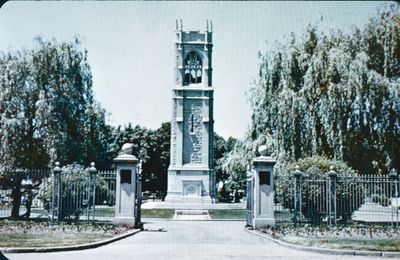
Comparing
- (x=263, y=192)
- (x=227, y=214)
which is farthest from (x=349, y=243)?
(x=227, y=214)

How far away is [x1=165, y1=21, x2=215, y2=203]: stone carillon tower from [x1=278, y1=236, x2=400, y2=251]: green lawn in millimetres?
25767

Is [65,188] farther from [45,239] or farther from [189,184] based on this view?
[189,184]

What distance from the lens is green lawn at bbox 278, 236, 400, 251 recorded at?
1060cm

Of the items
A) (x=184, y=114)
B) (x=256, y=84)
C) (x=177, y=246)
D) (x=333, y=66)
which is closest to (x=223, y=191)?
(x=184, y=114)

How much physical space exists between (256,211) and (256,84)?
13.4 metres

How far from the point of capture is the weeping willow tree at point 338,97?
70.5 feet

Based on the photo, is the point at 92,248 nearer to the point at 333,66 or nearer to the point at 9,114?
the point at 9,114

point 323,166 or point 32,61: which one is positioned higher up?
point 32,61

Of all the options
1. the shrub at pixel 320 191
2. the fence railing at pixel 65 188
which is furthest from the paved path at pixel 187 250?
the shrub at pixel 320 191

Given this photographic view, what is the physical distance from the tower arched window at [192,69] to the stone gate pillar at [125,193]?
2554 cm

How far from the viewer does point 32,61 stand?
24484 mm

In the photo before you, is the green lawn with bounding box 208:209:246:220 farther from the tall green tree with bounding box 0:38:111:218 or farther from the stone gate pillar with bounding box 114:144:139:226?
the stone gate pillar with bounding box 114:144:139:226

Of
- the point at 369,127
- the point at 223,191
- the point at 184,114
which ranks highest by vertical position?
the point at 184,114

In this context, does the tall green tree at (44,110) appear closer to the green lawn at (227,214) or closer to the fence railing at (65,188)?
the fence railing at (65,188)
